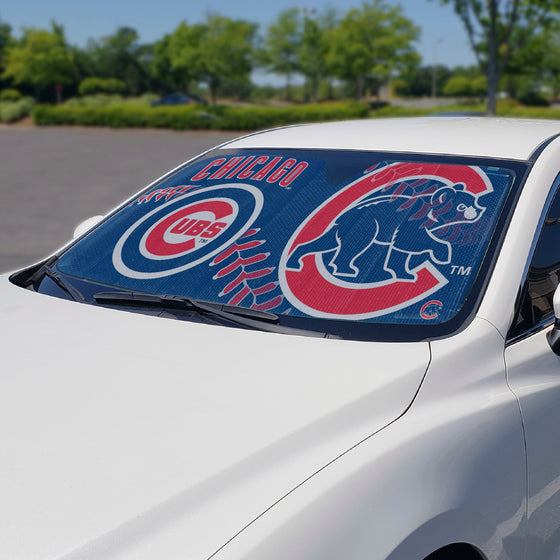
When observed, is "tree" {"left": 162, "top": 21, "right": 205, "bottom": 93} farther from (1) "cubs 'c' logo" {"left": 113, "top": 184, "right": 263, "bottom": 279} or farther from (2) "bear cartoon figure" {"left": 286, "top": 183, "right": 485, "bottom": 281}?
(2) "bear cartoon figure" {"left": 286, "top": 183, "right": 485, "bottom": 281}

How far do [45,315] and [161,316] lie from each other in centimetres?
40

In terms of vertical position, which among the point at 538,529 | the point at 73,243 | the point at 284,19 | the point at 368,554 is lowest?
the point at 538,529

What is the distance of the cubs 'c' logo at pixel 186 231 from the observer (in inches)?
103

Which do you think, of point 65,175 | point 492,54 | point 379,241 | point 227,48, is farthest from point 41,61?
point 379,241

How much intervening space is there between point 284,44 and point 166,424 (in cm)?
5584

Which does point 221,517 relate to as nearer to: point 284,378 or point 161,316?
point 284,378

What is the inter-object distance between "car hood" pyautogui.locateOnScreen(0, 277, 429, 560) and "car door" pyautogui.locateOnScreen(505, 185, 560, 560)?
32 centimetres

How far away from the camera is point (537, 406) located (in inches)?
79.8

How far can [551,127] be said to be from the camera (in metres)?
2.95

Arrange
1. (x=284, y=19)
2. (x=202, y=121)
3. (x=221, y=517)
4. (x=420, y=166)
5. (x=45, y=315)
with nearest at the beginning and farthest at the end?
(x=221, y=517) → (x=45, y=315) → (x=420, y=166) → (x=202, y=121) → (x=284, y=19)

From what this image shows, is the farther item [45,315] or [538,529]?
[45,315]

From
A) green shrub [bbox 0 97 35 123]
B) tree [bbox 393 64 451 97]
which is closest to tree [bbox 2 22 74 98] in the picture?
green shrub [bbox 0 97 35 123]

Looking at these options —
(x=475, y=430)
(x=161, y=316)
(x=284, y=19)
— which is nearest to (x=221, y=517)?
(x=475, y=430)

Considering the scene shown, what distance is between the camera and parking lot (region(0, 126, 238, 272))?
32.5ft
